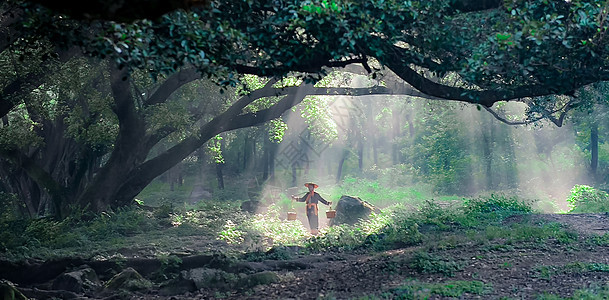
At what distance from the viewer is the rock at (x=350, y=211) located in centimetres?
2148

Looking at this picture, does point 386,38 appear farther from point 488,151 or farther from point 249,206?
point 488,151

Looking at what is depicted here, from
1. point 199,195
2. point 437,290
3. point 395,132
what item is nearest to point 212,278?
point 437,290

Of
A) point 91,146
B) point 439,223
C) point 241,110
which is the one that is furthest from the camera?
point 241,110

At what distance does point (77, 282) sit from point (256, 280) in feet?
10.9

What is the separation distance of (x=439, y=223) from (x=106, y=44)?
482 inches

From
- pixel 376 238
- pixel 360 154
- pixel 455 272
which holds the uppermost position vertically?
pixel 360 154

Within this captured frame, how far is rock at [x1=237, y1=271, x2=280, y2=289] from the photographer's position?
9.51 m

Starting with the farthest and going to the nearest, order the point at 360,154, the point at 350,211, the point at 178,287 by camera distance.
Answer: the point at 360,154 → the point at 350,211 → the point at 178,287

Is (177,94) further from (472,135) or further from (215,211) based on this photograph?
(472,135)

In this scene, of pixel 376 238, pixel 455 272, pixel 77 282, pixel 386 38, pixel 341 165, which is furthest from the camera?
pixel 341 165

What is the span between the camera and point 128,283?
9.62 m

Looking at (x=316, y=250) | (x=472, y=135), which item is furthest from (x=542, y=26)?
(x=472, y=135)

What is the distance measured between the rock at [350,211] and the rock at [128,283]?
1242cm

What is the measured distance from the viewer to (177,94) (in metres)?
21.2
